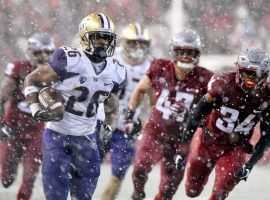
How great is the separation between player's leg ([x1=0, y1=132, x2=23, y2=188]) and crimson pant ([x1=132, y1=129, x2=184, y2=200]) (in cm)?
110

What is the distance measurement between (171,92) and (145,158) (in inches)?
24.4

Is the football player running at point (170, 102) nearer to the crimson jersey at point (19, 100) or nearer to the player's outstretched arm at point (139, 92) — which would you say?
the player's outstretched arm at point (139, 92)

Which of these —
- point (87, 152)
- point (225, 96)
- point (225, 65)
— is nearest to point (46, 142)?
point (87, 152)

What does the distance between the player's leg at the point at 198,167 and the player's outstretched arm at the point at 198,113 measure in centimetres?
28

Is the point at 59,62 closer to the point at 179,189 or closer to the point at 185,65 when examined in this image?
the point at 185,65

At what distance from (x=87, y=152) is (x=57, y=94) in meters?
0.47

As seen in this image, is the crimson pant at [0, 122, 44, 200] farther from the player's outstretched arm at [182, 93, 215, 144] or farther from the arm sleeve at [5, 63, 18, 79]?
the player's outstretched arm at [182, 93, 215, 144]

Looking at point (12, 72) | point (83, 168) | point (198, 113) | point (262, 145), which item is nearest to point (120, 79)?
point (83, 168)

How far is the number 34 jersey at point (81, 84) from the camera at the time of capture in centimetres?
482

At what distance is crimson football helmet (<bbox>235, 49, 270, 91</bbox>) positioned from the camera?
18.3ft

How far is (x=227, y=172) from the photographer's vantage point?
5.88 meters

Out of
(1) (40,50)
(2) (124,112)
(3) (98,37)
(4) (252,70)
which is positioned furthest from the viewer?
(2) (124,112)

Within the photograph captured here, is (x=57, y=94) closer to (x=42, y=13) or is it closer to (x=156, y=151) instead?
(x=156, y=151)

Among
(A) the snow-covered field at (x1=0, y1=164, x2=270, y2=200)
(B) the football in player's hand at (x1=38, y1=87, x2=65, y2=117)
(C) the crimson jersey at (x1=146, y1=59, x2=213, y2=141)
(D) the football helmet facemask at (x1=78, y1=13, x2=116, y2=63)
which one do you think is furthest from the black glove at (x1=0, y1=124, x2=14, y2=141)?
(D) the football helmet facemask at (x1=78, y1=13, x2=116, y2=63)
